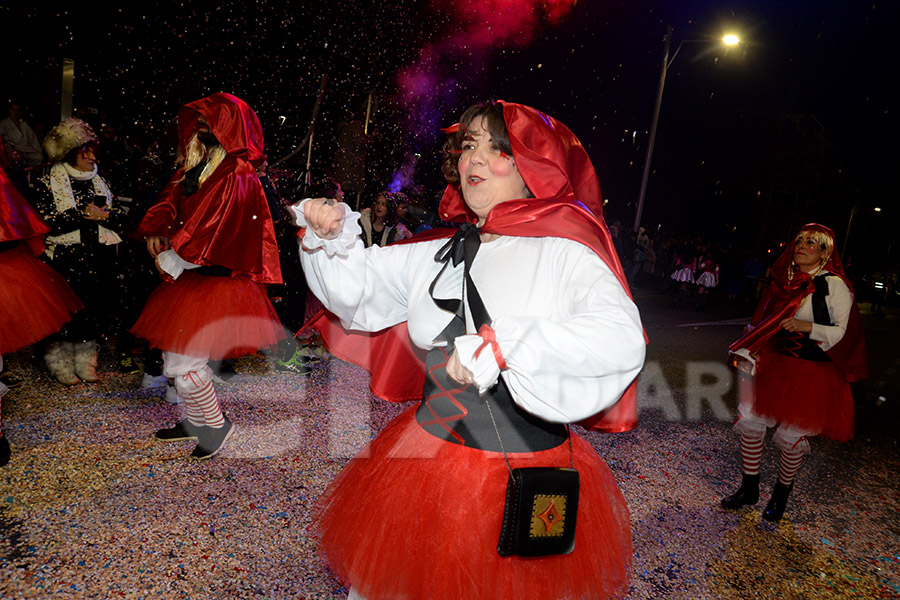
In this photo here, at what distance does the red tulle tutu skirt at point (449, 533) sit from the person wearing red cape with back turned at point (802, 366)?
2.64 m

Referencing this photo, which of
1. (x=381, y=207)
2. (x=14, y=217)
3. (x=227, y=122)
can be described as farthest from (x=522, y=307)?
(x=381, y=207)

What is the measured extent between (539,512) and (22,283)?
12.7 ft

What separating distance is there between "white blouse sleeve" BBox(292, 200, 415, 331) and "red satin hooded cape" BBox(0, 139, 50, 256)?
2529 mm

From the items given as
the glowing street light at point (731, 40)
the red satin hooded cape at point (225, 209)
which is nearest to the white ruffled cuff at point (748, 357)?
the red satin hooded cape at point (225, 209)

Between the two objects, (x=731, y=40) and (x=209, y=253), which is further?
(x=731, y=40)

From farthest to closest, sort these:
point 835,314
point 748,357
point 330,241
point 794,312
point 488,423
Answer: point 748,357
point 794,312
point 835,314
point 330,241
point 488,423

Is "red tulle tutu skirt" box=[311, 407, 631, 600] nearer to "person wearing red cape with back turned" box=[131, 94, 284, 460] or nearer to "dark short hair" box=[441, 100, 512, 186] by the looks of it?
"dark short hair" box=[441, 100, 512, 186]

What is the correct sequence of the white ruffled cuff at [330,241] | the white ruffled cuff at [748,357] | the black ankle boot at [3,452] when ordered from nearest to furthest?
the white ruffled cuff at [330,241], the black ankle boot at [3,452], the white ruffled cuff at [748,357]

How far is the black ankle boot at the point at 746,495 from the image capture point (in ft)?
13.2

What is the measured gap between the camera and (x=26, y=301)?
11.9 ft

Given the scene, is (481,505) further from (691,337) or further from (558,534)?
(691,337)

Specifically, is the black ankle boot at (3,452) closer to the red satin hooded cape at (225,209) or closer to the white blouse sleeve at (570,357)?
the red satin hooded cape at (225,209)

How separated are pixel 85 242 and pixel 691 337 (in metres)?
10.2

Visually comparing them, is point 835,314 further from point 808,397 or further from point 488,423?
point 488,423
